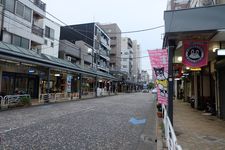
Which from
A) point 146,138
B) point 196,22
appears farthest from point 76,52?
point 196,22

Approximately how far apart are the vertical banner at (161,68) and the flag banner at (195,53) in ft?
2.78

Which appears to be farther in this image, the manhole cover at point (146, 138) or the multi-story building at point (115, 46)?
the multi-story building at point (115, 46)

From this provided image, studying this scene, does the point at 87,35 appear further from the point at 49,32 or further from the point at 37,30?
the point at 37,30

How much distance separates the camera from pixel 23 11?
941 inches

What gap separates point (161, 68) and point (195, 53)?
1409mm

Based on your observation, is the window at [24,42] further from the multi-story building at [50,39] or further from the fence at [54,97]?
the fence at [54,97]

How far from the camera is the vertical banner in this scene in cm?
804

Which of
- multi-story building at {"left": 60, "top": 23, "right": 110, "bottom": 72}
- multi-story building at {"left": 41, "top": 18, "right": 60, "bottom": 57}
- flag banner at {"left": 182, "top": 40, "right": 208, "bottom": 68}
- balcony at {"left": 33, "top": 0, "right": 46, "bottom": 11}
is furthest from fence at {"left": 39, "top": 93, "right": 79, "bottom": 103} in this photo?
multi-story building at {"left": 60, "top": 23, "right": 110, "bottom": 72}

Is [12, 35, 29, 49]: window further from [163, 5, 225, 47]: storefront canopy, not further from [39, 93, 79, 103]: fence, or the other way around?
[163, 5, 225, 47]: storefront canopy

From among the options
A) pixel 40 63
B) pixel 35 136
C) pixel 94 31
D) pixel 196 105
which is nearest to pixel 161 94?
pixel 35 136

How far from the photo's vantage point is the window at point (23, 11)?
75.7 feet

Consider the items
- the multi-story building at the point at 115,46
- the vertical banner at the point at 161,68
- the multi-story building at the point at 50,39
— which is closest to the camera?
the vertical banner at the point at 161,68

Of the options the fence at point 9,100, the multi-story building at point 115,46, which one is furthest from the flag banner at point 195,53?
the multi-story building at point 115,46

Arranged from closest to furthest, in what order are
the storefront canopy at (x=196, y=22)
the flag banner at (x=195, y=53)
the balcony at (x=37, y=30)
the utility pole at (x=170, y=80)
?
the storefront canopy at (x=196, y=22) < the flag banner at (x=195, y=53) < the utility pole at (x=170, y=80) < the balcony at (x=37, y=30)
